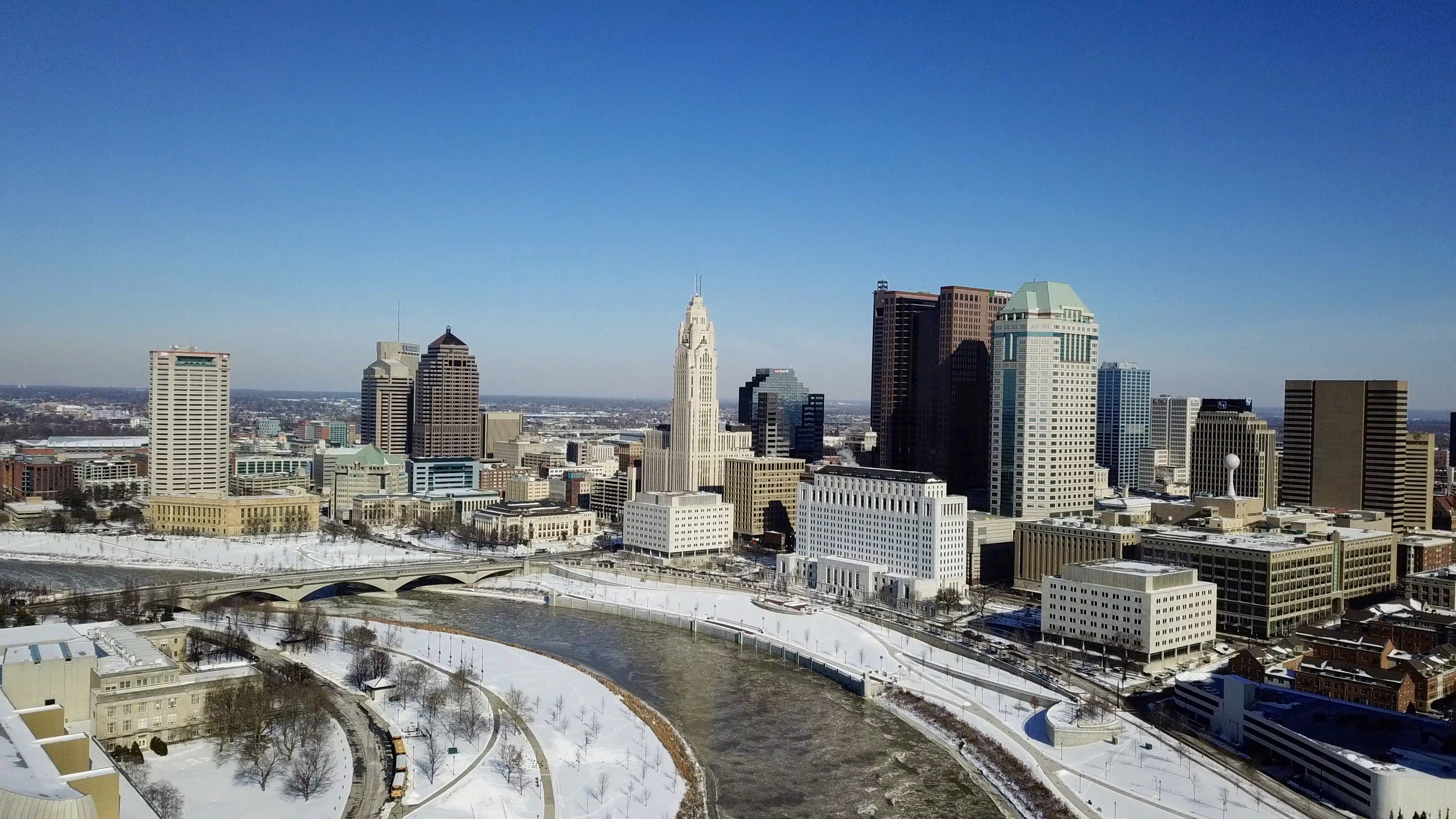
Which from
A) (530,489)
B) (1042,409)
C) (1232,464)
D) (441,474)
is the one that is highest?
(1042,409)

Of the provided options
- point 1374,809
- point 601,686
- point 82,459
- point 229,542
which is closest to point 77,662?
point 601,686

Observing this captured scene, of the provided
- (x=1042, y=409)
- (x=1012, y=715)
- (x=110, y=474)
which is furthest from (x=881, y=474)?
(x=110, y=474)

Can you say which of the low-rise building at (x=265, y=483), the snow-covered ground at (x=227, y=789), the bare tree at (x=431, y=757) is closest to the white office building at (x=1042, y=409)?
the bare tree at (x=431, y=757)

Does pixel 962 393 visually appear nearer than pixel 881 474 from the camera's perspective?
No

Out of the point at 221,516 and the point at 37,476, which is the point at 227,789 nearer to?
the point at 221,516

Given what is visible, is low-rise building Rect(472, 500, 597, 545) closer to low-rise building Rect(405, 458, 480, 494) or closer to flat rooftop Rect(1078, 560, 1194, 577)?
low-rise building Rect(405, 458, 480, 494)

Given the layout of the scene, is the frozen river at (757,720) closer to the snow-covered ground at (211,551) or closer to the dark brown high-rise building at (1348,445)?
the snow-covered ground at (211,551)

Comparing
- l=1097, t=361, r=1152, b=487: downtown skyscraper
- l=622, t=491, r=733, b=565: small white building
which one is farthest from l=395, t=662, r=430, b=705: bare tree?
l=1097, t=361, r=1152, b=487: downtown skyscraper
